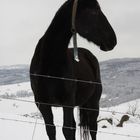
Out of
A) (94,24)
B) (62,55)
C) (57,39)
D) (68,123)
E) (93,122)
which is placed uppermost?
(94,24)

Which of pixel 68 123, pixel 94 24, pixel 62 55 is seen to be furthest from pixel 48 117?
pixel 94 24

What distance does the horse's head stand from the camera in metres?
4.67

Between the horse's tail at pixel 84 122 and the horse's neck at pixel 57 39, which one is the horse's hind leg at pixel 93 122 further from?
the horse's neck at pixel 57 39

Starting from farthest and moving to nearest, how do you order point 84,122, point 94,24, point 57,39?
point 84,122, point 57,39, point 94,24

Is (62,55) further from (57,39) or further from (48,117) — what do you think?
(48,117)

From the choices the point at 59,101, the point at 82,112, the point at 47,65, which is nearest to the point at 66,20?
the point at 47,65

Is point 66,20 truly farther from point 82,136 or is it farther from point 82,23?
point 82,136

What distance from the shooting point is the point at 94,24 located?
15.4ft

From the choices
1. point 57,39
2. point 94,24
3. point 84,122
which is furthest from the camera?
point 84,122

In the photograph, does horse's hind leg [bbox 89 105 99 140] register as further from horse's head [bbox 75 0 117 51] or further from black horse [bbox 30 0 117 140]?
horse's head [bbox 75 0 117 51]

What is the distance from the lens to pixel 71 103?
4727 millimetres

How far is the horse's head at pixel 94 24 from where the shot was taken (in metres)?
4.67

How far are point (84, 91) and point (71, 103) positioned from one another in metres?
0.78

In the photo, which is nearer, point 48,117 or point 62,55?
point 62,55
